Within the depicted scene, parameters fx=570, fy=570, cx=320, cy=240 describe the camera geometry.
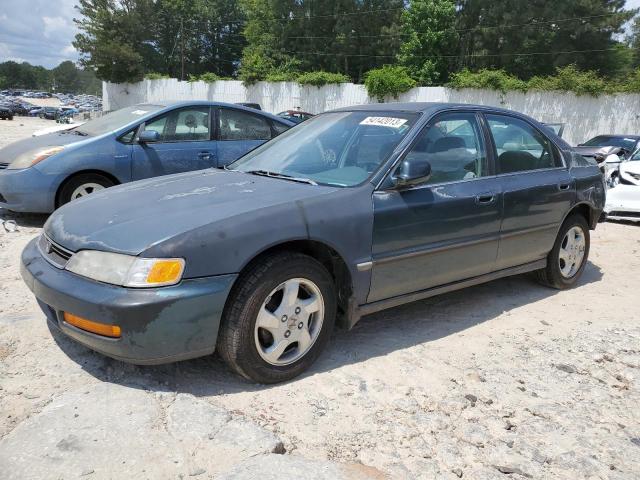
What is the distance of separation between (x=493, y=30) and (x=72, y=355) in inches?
1608

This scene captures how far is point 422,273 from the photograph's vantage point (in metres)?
3.71

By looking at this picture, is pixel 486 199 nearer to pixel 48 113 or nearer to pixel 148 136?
pixel 148 136

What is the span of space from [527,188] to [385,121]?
51.2 inches

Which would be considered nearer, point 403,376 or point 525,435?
point 525,435

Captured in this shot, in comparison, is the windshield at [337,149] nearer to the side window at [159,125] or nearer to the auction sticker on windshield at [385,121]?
the auction sticker on windshield at [385,121]

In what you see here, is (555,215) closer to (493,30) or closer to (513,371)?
(513,371)

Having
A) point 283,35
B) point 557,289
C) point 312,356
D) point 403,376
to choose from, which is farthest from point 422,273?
point 283,35

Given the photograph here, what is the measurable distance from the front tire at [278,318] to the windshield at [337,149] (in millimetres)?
713

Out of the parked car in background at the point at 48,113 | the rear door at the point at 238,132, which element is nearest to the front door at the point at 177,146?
the rear door at the point at 238,132

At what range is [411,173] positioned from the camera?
347cm

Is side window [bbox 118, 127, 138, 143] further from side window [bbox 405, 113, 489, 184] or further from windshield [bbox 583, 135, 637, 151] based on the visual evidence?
windshield [bbox 583, 135, 637, 151]

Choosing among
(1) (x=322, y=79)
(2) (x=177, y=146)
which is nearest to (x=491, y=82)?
(1) (x=322, y=79)

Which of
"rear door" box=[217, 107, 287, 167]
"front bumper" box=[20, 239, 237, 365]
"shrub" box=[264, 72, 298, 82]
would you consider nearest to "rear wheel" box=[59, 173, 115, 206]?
"rear door" box=[217, 107, 287, 167]

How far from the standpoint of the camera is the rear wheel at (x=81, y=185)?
6.20 m
